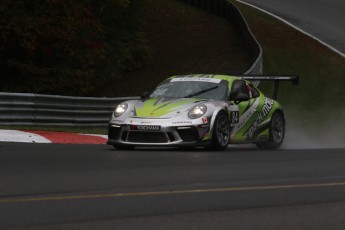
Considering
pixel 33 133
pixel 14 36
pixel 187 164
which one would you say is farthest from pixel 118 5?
pixel 187 164

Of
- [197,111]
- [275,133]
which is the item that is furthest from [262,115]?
[197,111]

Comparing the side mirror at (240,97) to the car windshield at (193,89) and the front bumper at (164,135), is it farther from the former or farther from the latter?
the front bumper at (164,135)

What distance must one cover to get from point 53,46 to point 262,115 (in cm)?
1406

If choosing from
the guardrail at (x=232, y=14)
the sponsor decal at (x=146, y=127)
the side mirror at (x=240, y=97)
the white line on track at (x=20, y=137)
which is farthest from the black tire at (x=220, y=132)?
the guardrail at (x=232, y=14)

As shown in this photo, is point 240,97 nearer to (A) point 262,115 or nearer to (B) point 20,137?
(A) point 262,115

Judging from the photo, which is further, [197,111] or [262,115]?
[262,115]

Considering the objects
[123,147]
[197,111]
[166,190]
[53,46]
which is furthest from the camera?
[53,46]

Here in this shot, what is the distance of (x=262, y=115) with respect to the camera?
17.3 metres

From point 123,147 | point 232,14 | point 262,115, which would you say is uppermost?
point 262,115

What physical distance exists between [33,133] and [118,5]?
58.1 feet

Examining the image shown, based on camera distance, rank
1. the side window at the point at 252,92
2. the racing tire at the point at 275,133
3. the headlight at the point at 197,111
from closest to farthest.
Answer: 1. the headlight at the point at 197,111
2. the side window at the point at 252,92
3. the racing tire at the point at 275,133

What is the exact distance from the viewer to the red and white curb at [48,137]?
16.8 m

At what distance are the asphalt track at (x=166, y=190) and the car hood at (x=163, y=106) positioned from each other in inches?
35.0

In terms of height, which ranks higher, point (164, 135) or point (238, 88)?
point (238, 88)
